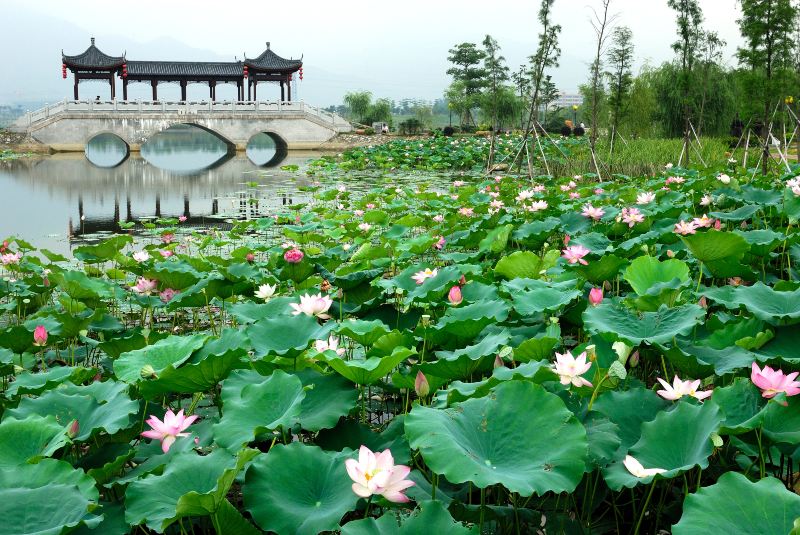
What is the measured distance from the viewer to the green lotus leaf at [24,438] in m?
1.45

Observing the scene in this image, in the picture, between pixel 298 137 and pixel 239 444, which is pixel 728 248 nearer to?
pixel 239 444

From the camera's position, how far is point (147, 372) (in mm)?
1782

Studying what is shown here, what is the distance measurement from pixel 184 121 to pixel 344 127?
691 centimetres

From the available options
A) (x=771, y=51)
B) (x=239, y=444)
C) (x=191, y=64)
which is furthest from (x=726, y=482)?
(x=191, y=64)

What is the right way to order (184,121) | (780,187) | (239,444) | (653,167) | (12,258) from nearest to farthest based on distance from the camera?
(239,444), (12,258), (780,187), (653,167), (184,121)

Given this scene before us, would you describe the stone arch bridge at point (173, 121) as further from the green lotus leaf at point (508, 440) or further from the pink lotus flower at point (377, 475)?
the pink lotus flower at point (377, 475)

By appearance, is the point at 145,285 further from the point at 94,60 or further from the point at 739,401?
the point at 94,60

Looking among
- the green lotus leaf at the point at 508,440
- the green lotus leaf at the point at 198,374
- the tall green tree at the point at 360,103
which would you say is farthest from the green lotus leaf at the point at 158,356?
the tall green tree at the point at 360,103

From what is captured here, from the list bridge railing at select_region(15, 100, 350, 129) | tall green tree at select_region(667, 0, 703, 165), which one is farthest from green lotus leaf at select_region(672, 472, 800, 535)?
bridge railing at select_region(15, 100, 350, 129)

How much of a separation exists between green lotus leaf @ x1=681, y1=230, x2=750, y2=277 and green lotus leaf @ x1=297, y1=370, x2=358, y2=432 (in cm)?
138

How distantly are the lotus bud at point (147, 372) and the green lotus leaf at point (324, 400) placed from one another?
0.42 m

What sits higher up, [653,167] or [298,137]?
[298,137]

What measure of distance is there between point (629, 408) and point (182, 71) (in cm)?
3463

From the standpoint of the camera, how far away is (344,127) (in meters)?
31.0
